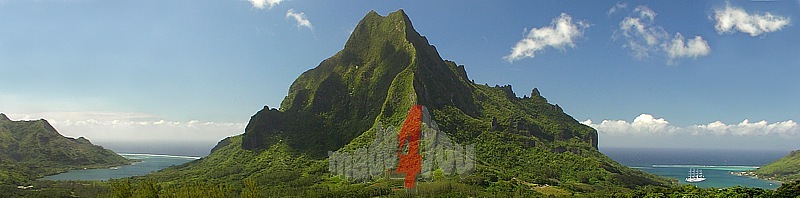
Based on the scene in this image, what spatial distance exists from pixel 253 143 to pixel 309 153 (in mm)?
24080

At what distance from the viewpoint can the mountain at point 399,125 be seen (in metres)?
131

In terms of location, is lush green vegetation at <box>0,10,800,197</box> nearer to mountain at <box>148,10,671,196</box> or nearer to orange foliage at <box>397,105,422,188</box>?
mountain at <box>148,10,671,196</box>

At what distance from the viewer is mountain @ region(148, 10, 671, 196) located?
13138 centimetres

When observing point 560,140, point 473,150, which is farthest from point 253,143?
point 560,140

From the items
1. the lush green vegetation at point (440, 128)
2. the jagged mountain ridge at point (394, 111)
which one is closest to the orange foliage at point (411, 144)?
the lush green vegetation at point (440, 128)

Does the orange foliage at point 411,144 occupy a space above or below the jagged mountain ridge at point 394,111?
below

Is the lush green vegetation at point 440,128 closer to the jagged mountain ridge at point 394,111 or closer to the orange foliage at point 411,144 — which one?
the jagged mountain ridge at point 394,111

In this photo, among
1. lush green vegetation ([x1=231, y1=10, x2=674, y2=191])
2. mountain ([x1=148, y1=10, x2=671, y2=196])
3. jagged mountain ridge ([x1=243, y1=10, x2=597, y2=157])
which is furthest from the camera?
jagged mountain ridge ([x1=243, y1=10, x2=597, y2=157])

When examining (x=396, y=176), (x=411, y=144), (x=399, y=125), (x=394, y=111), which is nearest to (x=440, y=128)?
(x=399, y=125)

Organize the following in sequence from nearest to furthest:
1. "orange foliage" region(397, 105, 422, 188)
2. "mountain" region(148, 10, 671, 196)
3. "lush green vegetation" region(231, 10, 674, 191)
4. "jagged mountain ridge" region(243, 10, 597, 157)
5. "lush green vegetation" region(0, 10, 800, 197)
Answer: "lush green vegetation" region(0, 10, 800, 197) → "orange foliage" region(397, 105, 422, 188) → "mountain" region(148, 10, 671, 196) → "lush green vegetation" region(231, 10, 674, 191) → "jagged mountain ridge" region(243, 10, 597, 157)

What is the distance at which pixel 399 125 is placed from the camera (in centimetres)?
15875

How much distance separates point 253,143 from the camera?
180m

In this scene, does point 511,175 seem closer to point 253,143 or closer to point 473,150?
point 473,150

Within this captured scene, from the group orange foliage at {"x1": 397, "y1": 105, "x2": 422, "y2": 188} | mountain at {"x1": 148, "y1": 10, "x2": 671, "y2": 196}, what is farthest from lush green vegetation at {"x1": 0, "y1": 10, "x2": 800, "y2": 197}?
orange foliage at {"x1": 397, "y1": 105, "x2": 422, "y2": 188}
